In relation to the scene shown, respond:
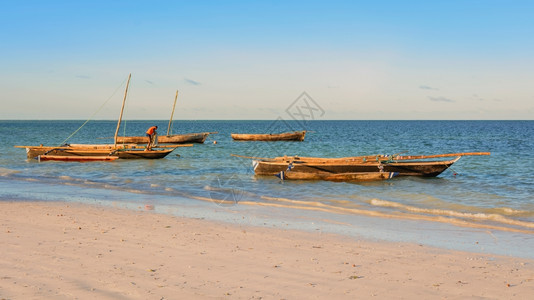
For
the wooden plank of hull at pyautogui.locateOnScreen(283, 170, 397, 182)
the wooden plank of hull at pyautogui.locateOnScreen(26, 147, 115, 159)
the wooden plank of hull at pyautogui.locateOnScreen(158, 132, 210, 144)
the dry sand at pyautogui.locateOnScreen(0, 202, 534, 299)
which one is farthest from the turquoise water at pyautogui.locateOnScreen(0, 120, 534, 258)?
the wooden plank of hull at pyautogui.locateOnScreen(158, 132, 210, 144)

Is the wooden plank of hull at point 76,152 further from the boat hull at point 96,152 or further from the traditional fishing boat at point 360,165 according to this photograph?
the traditional fishing boat at point 360,165

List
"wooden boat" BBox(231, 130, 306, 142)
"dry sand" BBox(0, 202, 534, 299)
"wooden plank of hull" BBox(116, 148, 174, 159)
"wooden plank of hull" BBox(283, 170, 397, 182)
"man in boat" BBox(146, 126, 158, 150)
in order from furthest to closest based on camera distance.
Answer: "wooden boat" BBox(231, 130, 306, 142) < "man in boat" BBox(146, 126, 158, 150) < "wooden plank of hull" BBox(116, 148, 174, 159) < "wooden plank of hull" BBox(283, 170, 397, 182) < "dry sand" BBox(0, 202, 534, 299)

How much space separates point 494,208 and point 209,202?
8.51 metres

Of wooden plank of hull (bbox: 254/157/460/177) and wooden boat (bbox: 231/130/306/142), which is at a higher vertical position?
wooden boat (bbox: 231/130/306/142)

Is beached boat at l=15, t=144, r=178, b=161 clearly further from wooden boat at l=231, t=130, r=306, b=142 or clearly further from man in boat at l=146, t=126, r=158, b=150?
wooden boat at l=231, t=130, r=306, b=142

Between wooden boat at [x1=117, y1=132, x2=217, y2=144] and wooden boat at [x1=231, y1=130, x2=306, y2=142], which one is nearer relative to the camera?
wooden boat at [x1=117, y1=132, x2=217, y2=144]

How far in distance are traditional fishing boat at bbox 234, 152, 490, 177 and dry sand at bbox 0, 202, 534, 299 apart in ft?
34.7

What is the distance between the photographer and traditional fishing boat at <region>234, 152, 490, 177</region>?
19.6 metres

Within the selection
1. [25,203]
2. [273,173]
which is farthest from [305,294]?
[273,173]

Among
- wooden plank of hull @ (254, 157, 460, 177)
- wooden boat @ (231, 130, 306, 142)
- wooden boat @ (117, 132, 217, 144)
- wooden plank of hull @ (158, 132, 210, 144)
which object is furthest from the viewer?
wooden boat @ (231, 130, 306, 142)

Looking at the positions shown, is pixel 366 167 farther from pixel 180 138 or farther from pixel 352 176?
pixel 180 138

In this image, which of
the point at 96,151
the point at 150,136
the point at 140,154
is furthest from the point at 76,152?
the point at 150,136

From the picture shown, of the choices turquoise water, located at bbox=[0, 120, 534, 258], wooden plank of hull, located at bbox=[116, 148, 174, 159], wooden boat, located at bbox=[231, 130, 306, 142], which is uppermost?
wooden boat, located at bbox=[231, 130, 306, 142]

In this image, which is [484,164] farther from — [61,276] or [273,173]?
[61,276]
